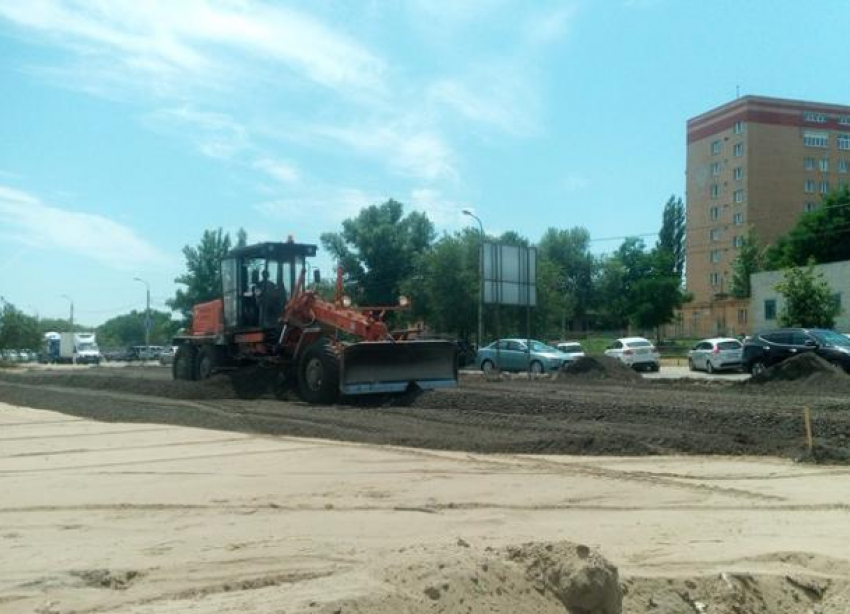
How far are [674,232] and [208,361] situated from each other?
308 ft

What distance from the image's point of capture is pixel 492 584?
552 cm

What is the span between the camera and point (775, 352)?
96.2 feet

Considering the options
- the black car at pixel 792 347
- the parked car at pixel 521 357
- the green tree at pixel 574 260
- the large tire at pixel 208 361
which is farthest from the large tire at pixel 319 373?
the green tree at pixel 574 260

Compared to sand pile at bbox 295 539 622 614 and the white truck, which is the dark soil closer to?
sand pile at bbox 295 539 622 614

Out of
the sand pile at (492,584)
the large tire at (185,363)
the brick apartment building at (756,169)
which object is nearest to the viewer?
the sand pile at (492,584)

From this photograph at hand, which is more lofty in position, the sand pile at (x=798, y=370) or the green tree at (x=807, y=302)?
the green tree at (x=807, y=302)

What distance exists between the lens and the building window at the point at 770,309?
57.0m

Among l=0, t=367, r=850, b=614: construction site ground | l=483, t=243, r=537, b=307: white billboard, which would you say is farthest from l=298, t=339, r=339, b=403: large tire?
l=483, t=243, r=537, b=307: white billboard

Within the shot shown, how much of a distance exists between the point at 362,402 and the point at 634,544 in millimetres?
13191

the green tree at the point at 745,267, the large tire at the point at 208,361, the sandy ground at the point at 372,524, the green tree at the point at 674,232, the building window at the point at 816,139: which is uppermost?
the building window at the point at 816,139

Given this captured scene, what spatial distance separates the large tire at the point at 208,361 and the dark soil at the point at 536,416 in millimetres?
891

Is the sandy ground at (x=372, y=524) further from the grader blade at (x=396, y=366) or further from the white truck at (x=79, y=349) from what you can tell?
the white truck at (x=79, y=349)

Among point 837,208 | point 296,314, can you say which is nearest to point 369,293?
point 837,208

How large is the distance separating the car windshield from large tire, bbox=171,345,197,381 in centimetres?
1894
